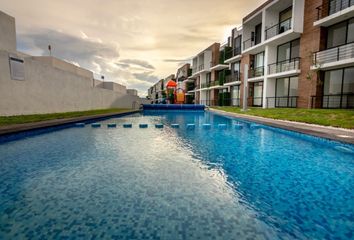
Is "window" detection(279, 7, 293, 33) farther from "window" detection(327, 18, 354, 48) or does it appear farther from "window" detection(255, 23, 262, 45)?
"window" detection(327, 18, 354, 48)

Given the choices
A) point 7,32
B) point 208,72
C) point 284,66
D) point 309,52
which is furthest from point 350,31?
point 208,72

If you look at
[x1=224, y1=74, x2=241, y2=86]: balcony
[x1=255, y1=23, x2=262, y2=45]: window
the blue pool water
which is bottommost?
the blue pool water

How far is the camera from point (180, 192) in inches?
131

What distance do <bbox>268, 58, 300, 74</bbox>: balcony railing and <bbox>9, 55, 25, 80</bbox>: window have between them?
1950cm

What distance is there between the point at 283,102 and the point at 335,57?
5649mm

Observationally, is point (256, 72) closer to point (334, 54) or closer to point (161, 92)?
point (334, 54)

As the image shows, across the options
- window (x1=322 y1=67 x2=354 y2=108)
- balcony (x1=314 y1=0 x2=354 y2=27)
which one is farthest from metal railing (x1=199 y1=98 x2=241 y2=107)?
balcony (x1=314 y1=0 x2=354 y2=27)

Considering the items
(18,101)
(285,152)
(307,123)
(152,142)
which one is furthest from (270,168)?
(18,101)

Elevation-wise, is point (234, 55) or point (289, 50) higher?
point (234, 55)

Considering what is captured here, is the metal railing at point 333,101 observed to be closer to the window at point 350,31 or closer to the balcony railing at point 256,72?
the window at point 350,31

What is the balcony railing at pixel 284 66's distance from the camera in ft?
53.7

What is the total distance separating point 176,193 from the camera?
329 cm

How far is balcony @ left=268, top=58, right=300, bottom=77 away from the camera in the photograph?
52.7ft

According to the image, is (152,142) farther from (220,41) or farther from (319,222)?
(220,41)
